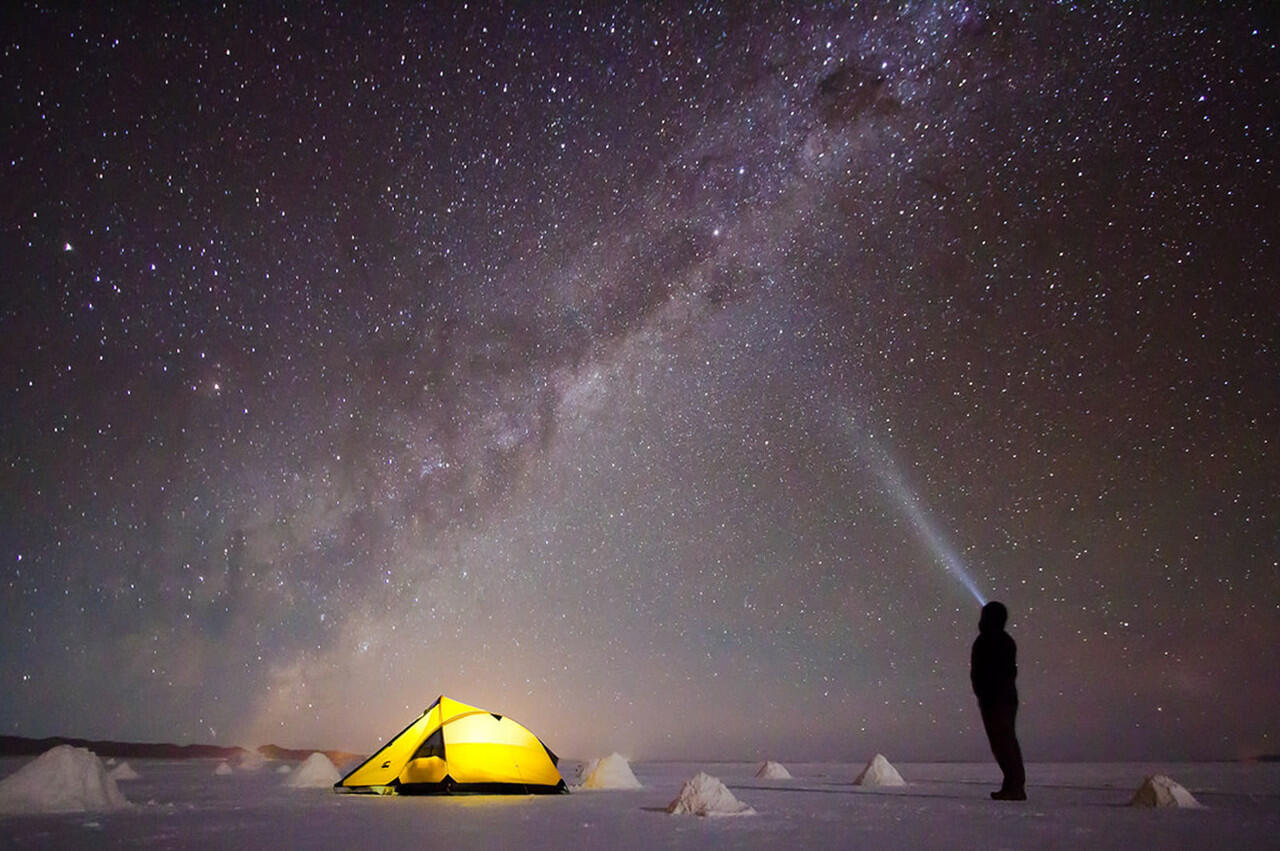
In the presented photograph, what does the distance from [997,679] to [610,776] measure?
7.89 metres

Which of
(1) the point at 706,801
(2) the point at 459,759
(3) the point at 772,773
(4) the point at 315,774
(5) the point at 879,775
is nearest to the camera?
A: (1) the point at 706,801

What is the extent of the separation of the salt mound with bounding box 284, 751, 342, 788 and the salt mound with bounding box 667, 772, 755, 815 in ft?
30.7

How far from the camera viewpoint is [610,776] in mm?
16359

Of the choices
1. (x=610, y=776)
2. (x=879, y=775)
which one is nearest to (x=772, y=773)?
(x=879, y=775)

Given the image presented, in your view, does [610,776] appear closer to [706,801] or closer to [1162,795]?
[706,801]

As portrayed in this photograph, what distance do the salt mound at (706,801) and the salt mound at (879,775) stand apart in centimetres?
783

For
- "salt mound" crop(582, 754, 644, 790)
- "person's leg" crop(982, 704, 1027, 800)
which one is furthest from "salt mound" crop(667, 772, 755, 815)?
"salt mound" crop(582, 754, 644, 790)

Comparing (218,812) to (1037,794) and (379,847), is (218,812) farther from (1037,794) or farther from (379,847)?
(1037,794)

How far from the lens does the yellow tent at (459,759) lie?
1284 cm

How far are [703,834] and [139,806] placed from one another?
8483 mm

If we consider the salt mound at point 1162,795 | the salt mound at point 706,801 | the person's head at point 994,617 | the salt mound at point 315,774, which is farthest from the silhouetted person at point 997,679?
the salt mound at point 315,774

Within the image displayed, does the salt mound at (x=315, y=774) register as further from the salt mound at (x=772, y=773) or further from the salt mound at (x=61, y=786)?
the salt mound at (x=772, y=773)

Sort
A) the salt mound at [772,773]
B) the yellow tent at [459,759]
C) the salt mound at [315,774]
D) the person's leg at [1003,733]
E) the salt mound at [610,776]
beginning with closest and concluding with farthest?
1. the person's leg at [1003,733]
2. the yellow tent at [459,759]
3. the salt mound at [610,776]
4. the salt mound at [315,774]
5. the salt mound at [772,773]

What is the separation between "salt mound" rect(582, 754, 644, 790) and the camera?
16.2m
